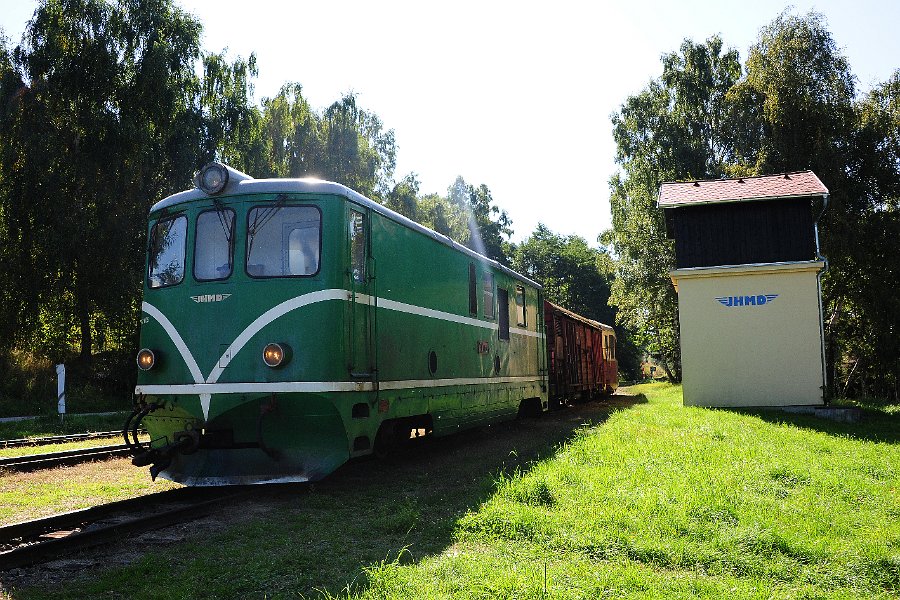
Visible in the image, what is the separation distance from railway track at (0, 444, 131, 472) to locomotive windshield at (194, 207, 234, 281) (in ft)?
14.7

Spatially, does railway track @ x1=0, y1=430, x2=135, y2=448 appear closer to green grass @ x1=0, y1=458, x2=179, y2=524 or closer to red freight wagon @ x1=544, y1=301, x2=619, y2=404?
green grass @ x1=0, y1=458, x2=179, y2=524

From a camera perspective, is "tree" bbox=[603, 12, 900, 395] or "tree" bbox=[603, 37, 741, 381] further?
"tree" bbox=[603, 37, 741, 381]

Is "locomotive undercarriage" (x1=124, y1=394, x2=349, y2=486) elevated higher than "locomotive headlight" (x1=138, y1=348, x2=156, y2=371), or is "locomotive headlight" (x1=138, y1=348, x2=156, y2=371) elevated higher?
"locomotive headlight" (x1=138, y1=348, x2=156, y2=371)

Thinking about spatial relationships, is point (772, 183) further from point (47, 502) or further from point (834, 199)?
point (47, 502)

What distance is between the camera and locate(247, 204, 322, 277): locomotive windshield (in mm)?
7312

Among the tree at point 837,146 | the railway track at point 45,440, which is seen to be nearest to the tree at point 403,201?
the tree at point 837,146

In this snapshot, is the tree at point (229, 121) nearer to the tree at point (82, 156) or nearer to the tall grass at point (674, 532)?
the tree at point (82, 156)

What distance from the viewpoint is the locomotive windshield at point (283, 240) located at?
7.31 m

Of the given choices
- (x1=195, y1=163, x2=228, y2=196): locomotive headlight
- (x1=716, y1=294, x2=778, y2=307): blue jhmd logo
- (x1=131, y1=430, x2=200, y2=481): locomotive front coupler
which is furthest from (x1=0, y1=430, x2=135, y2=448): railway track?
(x1=716, y1=294, x2=778, y2=307): blue jhmd logo

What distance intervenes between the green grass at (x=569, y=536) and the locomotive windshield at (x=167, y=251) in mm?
2825

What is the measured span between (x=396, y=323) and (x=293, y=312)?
5.61 feet

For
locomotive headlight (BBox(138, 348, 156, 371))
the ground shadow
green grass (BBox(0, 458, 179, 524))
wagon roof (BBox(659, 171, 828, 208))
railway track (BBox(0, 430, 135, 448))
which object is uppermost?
wagon roof (BBox(659, 171, 828, 208))

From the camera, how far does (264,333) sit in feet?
23.4

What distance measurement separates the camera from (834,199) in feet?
80.5
